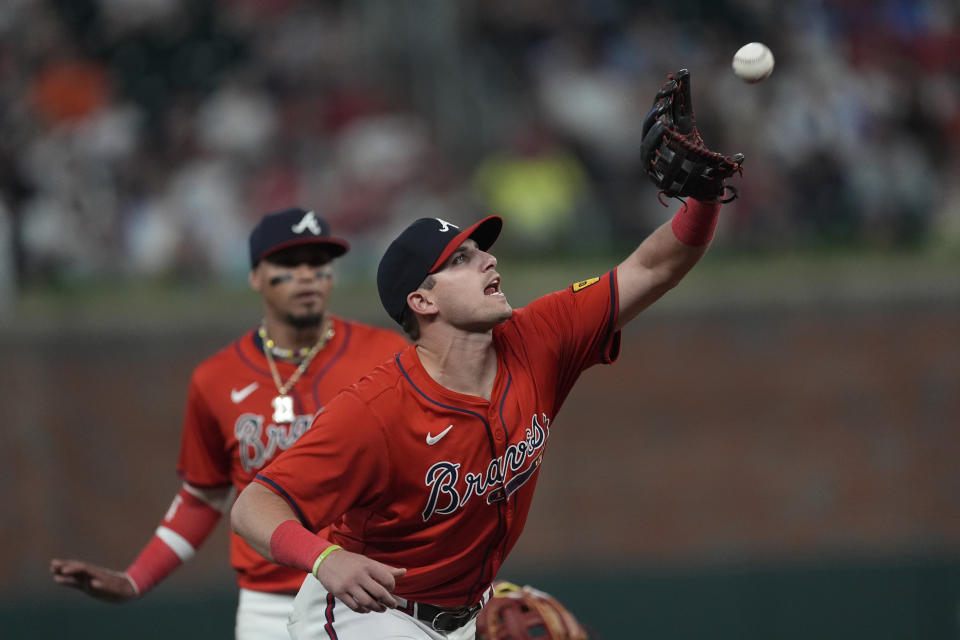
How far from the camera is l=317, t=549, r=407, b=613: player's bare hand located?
11.8 ft

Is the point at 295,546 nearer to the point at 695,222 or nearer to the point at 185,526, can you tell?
the point at 695,222

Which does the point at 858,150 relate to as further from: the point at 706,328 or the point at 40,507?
the point at 40,507

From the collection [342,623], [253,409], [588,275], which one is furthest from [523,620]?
[588,275]

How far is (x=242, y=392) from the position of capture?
205 inches

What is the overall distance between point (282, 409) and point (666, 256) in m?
1.76

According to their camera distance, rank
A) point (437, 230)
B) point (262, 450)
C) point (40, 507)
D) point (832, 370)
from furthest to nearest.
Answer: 1. point (832, 370)
2. point (40, 507)
3. point (262, 450)
4. point (437, 230)

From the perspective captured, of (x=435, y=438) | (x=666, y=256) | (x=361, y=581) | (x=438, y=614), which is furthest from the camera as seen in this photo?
(x=438, y=614)

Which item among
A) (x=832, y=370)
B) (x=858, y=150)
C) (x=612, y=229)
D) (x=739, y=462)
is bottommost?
(x=739, y=462)

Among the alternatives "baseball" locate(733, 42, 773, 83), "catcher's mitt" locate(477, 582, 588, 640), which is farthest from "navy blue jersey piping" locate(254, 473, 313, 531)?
"baseball" locate(733, 42, 773, 83)

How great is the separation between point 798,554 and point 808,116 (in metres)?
3.61

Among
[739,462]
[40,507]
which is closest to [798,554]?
[739,462]

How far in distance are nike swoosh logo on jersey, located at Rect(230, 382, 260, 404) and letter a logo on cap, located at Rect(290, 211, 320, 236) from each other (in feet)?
2.12

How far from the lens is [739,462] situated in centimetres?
1045

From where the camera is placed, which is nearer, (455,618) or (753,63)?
(753,63)
